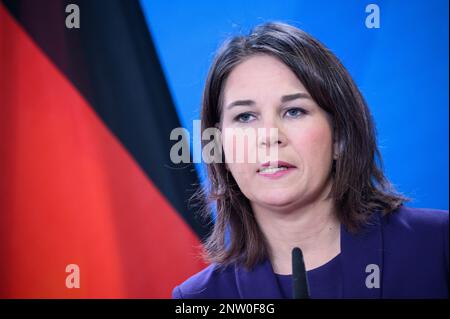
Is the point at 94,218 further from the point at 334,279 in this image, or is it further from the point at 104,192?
the point at 334,279

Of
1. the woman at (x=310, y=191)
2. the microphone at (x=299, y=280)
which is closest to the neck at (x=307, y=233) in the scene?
the woman at (x=310, y=191)

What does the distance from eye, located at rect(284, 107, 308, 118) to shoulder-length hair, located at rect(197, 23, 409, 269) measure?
45 mm

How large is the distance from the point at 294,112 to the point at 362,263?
15.8 inches

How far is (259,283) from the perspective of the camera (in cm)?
133

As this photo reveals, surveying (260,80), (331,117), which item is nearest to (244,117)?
(260,80)

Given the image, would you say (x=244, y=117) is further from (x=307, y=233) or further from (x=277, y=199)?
(x=307, y=233)

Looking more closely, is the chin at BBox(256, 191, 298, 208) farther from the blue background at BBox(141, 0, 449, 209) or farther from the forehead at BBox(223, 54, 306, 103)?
the blue background at BBox(141, 0, 449, 209)

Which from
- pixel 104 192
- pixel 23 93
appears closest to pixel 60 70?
pixel 23 93

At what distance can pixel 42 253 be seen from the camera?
5.30 feet

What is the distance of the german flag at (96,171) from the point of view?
159 cm

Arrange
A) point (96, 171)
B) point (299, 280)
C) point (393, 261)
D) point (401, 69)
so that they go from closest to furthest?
1. point (299, 280)
2. point (393, 261)
3. point (401, 69)
4. point (96, 171)

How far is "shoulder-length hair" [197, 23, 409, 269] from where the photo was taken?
1.30 meters

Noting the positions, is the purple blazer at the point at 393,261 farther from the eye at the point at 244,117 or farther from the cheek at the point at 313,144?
the eye at the point at 244,117

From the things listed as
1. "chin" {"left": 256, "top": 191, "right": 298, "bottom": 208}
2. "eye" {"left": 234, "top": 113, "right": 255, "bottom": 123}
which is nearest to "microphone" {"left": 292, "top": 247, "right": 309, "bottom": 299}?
"chin" {"left": 256, "top": 191, "right": 298, "bottom": 208}
